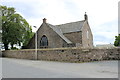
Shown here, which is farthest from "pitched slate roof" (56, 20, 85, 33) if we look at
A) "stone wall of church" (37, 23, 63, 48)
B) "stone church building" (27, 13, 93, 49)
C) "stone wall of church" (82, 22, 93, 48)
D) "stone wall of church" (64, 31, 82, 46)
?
"stone wall of church" (37, 23, 63, 48)

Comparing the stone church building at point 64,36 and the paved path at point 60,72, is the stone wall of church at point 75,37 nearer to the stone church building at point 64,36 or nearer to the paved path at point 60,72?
the stone church building at point 64,36

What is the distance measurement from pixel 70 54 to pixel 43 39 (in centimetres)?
1863

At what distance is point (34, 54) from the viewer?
25547 millimetres

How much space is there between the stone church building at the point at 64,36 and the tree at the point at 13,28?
5160 mm

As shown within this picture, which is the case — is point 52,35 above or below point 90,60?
above

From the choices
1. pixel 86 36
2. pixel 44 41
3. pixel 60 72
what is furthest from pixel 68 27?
pixel 60 72

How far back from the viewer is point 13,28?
3900 centimetres

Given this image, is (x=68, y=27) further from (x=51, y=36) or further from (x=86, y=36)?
(x=51, y=36)

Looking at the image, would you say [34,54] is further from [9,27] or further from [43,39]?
[9,27]

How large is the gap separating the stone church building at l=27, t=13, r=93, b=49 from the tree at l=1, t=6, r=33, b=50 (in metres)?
5.16

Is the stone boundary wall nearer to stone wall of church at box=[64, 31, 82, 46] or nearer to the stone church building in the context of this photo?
the stone church building

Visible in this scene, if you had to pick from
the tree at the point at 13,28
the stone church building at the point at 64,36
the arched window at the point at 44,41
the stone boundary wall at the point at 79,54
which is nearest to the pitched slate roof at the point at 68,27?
the stone church building at the point at 64,36

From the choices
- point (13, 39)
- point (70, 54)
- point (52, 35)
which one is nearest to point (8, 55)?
point (13, 39)

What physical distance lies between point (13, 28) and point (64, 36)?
15106mm
